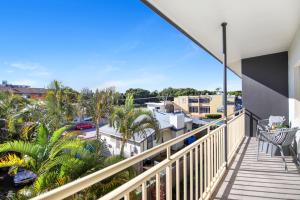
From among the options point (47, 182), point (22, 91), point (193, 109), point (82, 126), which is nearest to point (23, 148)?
Result: point (47, 182)

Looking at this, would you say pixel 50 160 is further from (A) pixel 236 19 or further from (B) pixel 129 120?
(A) pixel 236 19

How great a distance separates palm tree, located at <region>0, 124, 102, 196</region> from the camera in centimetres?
328

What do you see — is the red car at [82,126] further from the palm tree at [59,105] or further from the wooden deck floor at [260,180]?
the wooden deck floor at [260,180]

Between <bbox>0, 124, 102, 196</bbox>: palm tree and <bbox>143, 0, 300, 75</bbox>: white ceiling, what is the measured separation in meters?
3.00

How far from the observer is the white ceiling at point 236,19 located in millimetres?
2512

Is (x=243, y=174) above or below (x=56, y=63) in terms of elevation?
below

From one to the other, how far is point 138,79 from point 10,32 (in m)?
20.8

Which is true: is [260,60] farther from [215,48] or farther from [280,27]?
A: [280,27]

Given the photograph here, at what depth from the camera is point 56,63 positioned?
26.8 metres

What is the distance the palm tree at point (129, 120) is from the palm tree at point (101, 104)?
824 millimetres

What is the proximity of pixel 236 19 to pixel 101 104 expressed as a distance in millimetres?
5711

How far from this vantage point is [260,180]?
2773 mm

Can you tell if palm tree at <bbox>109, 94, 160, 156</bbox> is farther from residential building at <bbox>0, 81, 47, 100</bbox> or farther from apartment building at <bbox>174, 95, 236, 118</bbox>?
apartment building at <bbox>174, 95, 236, 118</bbox>

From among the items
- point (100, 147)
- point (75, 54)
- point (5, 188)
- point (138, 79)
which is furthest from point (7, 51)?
point (100, 147)
